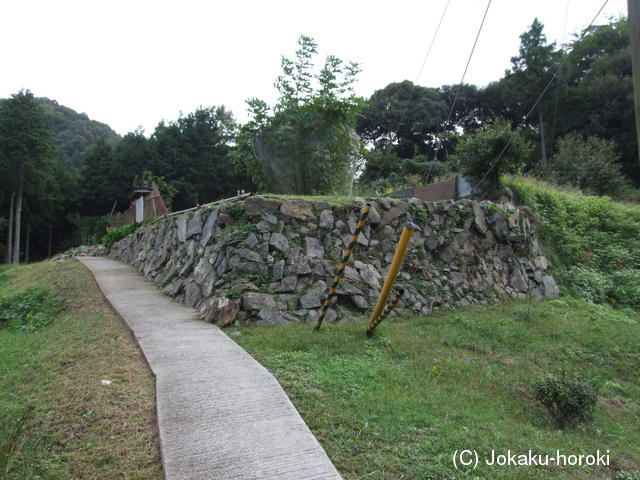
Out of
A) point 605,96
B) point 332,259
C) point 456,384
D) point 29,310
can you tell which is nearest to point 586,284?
point 332,259

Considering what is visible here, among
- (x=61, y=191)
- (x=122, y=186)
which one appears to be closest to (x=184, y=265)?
(x=122, y=186)

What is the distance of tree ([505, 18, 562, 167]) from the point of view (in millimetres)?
27453

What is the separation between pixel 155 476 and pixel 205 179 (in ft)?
106

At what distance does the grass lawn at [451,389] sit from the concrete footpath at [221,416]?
0.67 feet

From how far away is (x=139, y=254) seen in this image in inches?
500

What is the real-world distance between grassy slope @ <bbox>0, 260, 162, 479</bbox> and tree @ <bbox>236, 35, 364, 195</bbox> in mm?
6852

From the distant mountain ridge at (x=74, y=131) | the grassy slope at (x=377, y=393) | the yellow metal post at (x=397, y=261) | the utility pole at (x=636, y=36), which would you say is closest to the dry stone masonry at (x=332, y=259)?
the grassy slope at (x=377, y=393)

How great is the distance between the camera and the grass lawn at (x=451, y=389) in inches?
117

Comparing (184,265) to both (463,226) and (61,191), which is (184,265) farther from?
(61,191)

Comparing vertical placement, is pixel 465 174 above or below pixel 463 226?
above

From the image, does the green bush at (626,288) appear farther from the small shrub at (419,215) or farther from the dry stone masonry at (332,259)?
the small shrub at (419,215)

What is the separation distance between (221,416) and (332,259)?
4484mm

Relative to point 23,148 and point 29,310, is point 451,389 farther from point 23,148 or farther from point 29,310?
point 23,148

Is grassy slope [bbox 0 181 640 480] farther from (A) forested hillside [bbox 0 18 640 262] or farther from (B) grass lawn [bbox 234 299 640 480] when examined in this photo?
(A) forested hillside [bbox 0 18 640 262]
